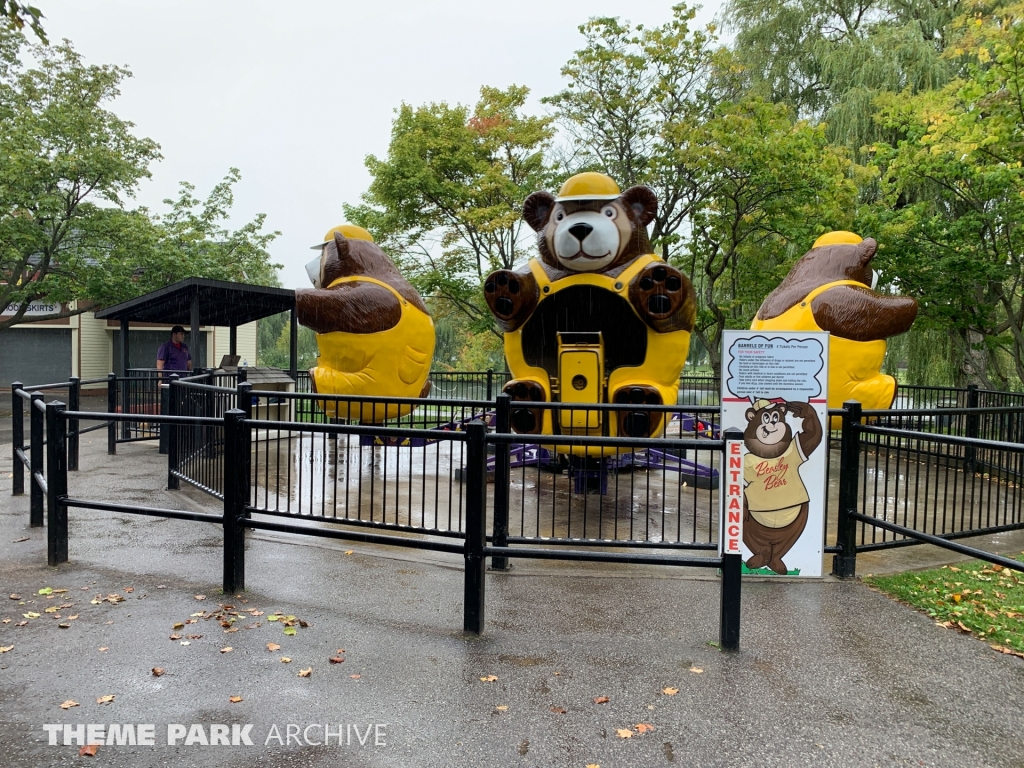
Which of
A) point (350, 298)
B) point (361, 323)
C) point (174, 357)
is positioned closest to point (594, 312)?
point (361, 323)

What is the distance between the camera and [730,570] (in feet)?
11.9

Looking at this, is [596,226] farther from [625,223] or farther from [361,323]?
[361,323]

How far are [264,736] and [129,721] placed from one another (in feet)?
1.95

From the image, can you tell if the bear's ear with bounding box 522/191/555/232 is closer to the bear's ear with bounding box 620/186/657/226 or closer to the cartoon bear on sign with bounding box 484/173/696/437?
the cartoon bear on sign with bounding box 484/173/696/437

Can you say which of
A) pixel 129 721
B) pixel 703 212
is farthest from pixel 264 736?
pixel 703 212

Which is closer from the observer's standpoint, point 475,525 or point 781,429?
point 475,525

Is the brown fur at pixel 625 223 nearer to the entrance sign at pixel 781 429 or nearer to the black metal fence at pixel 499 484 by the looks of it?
the black metal fence at pixel 499 484

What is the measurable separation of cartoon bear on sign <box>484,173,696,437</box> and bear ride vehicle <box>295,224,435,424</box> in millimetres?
2585

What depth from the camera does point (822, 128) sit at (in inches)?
510

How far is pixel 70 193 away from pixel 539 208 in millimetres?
16231

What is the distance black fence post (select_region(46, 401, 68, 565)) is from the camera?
4777 millimetres

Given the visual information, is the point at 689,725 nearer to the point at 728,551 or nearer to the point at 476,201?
the point at 728,551

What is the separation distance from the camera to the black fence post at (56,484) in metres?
4.78

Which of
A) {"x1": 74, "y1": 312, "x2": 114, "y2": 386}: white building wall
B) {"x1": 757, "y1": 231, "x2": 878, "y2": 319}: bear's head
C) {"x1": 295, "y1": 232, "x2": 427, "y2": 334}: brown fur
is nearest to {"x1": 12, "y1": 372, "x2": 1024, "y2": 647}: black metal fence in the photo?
{"x1": 295, "y1": 232, "x2": 427, "y2": 334}: brown fur
